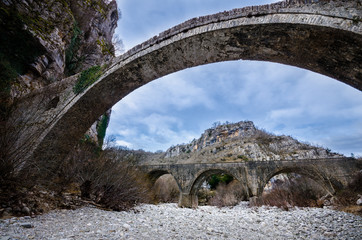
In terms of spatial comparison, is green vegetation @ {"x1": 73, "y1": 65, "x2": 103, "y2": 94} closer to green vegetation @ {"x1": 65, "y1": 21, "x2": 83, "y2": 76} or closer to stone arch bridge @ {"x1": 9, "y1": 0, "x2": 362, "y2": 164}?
stone arch bridge @ {"x1": 9, "y1": 0, "x2": 362, "y2": 164}

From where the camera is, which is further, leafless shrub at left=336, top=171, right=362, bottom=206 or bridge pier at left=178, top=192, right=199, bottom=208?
bridge pier at left=178, top=192, right=199, bottom=208

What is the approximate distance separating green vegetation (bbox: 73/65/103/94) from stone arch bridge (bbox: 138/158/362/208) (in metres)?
9.82

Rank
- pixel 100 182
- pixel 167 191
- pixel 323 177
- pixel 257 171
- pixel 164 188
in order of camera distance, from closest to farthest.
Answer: pixel 100 182 < pixel 323 177 < pixel 257 171 < pixel 167 191 < pixel 164 188

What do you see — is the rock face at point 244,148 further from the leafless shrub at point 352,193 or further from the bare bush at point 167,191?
the leafless shrub at point 352,193

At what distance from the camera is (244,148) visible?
23672 mm

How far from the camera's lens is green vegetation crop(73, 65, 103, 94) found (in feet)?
17.0

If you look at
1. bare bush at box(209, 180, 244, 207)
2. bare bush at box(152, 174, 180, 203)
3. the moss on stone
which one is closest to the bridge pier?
bare bush at box(209, 180, 244, 207)

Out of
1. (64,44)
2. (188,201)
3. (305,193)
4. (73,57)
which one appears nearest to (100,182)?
(64,44)

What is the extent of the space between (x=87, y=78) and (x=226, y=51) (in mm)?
4444

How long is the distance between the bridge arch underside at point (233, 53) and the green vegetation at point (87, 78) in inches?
10.5

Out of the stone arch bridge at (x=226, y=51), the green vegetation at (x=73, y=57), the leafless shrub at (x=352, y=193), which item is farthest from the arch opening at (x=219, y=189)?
the green vegetation at (x=73, y=57)

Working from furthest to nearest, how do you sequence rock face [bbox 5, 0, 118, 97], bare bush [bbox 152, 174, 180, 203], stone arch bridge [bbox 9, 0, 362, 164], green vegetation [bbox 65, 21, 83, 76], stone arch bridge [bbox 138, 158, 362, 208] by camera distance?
1. bare bush [bbox 152, 174, 180, 203]
2. stone arch bridge [bbox 138, 158, 362, 208]
3. green vegetation [bbox 65, 21, 83, 76]
4. rock face [bbox 5, 0, 118, 97]
5. stone arch bridge [bbox 9, 0, 362, 164]

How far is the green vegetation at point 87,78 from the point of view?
5.17m

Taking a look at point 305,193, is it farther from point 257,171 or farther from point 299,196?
point 257,171
